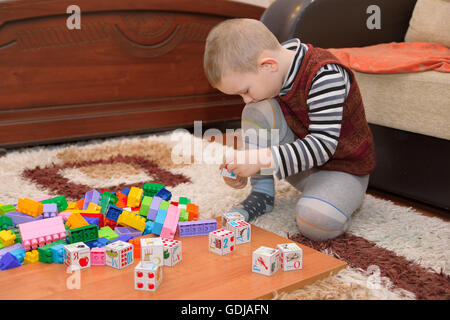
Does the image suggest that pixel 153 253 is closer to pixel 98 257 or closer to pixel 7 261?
pixel 98 257

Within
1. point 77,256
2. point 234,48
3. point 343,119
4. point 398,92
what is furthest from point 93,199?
point 398,92

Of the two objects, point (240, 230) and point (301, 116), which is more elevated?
point (301, 116)

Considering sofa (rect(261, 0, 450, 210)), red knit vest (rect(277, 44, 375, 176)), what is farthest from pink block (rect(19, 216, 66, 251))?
sofa (rect(261, 0, 450, 210))

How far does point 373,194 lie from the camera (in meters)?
1.43

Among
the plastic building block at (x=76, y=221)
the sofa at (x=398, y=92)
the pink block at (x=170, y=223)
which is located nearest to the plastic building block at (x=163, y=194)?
the pink block at (x=170, y=223)

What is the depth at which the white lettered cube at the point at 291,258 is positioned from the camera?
2.91 feet

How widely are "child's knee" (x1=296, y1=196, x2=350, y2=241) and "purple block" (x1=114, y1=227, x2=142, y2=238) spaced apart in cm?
36

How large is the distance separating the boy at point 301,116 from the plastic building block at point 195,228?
126 mm

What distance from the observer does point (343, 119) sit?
1103 mm

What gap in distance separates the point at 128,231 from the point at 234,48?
1.50 feet

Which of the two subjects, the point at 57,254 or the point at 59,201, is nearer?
the point at 57,254

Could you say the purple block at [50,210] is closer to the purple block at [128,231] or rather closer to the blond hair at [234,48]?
the purple block at [128,231]
